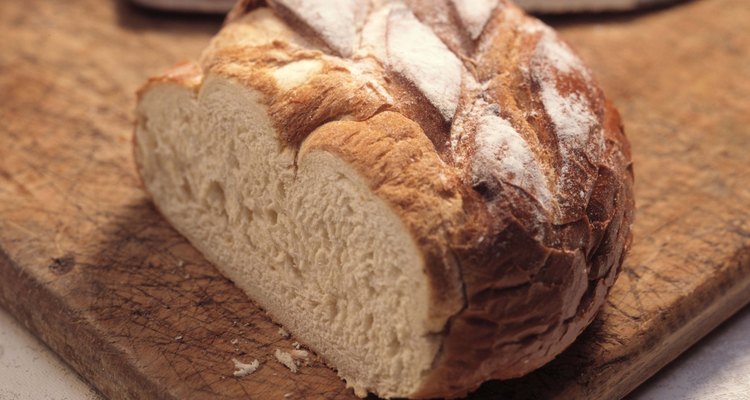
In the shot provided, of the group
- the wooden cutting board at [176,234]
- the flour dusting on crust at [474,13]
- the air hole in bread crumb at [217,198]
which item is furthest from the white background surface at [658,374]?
the flour dusting on crust at [474,13]

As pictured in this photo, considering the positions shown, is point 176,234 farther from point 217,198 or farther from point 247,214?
point 247,214

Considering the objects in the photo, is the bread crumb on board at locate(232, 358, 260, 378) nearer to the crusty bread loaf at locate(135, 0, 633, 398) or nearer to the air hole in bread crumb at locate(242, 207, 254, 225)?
the crusty bread loaf at locate(135, 0, 633, 398)

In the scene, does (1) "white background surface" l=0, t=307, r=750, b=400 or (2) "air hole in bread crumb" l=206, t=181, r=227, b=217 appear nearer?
(1) "white background surface" l=0, t=307, r=750, b=400

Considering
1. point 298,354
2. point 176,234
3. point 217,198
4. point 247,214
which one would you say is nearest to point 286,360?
point 298,354

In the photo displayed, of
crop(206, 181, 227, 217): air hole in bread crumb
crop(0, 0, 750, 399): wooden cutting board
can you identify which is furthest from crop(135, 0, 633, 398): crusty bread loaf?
crop(0, 0, 750, 399): wooden cutting board

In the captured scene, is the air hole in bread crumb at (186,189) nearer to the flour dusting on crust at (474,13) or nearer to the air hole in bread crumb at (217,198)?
the air hole in bread crumb at (217,198)

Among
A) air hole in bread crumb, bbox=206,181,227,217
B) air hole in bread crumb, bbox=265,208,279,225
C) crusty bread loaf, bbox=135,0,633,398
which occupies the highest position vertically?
crusty bread loaf, bbox=135,0,633,398
